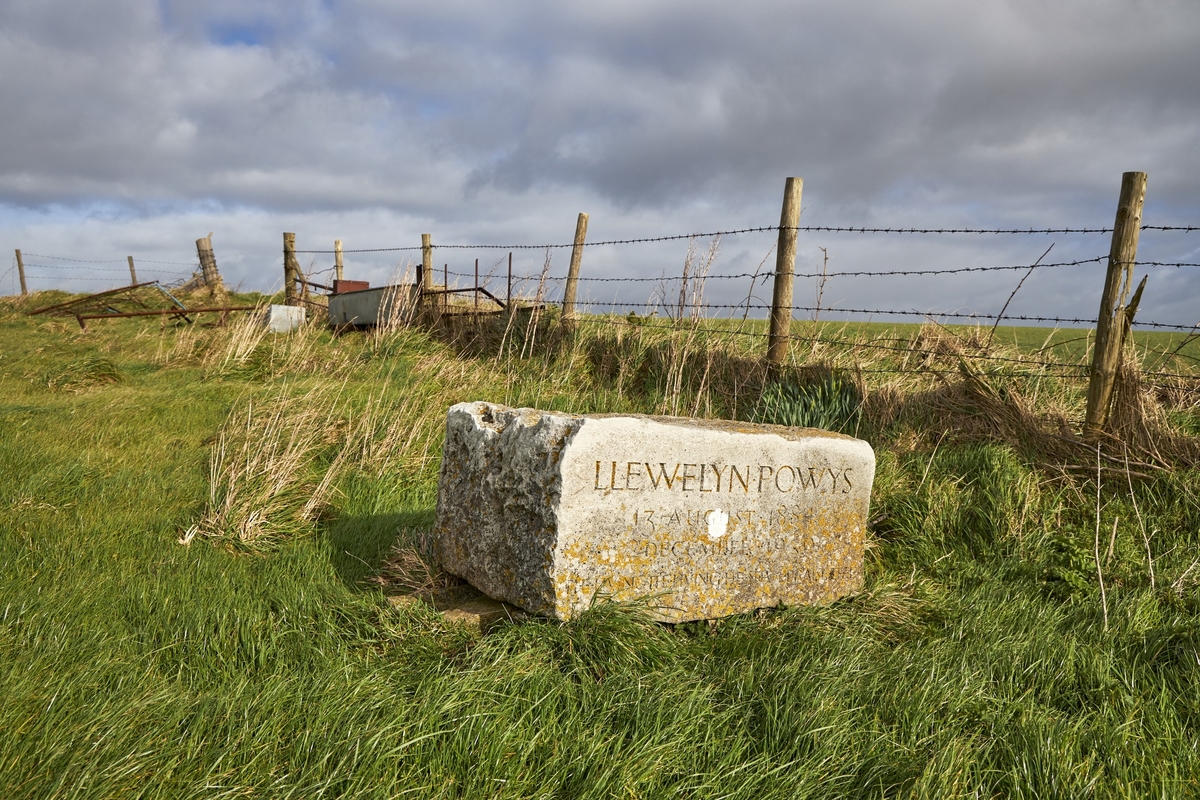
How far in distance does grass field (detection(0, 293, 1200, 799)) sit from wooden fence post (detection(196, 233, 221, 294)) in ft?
44.8

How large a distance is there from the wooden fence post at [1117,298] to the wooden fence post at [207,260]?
18294mm

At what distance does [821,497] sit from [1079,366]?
2943 millimetres

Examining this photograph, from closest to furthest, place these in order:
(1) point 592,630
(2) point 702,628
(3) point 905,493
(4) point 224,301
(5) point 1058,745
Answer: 1. (5) point 1058,745
2. (1) point 592,630
3. (2) point 702,628
4. (3) point 905,493
5. (4) point 224,301

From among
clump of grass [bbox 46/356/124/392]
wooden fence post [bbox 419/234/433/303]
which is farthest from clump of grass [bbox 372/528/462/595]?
wooden fence post [bbox 419/234/433/303]

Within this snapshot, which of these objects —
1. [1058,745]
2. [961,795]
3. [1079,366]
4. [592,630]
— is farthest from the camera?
Result: [1079,366]

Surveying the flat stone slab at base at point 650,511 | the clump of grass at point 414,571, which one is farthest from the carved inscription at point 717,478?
the clump of grass at point 414,571

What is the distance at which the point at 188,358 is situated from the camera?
9.02 metres

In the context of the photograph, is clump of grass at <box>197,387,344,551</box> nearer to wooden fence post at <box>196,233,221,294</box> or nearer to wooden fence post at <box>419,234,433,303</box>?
wooden fence post at <box>419,234,433,303</box>

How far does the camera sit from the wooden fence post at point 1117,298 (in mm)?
5016

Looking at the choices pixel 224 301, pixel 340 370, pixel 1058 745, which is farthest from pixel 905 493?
pixel 224 301

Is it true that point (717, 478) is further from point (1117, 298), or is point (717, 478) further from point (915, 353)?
point (915, 353)

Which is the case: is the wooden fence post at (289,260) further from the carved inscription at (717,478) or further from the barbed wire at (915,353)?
the carved inscription at (717,478)

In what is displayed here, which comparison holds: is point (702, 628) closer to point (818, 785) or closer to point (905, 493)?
point (818, 785)

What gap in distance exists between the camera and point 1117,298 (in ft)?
16.6
